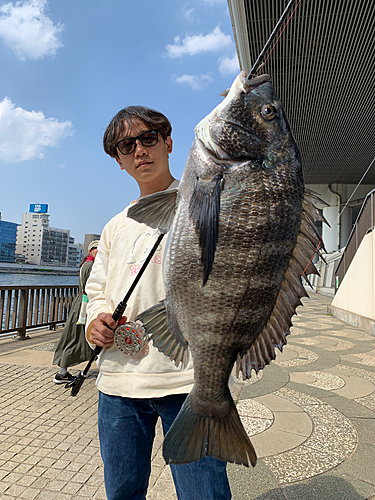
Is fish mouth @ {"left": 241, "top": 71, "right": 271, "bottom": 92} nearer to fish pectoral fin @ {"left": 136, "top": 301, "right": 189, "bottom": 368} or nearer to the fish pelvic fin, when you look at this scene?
fish pectoral fin @ {"left": 136, "top": 301, "right": 189, "bottom": 368}

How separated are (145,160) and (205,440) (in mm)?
1343

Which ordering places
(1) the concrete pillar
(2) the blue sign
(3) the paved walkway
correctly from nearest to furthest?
(3) the paved walkway
(1) the concrete pillar
(2) the blue sign

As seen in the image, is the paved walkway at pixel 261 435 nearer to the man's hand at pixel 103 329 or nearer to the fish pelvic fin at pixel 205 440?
the fish pelvic fin at pixel 205 440

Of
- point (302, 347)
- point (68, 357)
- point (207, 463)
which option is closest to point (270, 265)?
point (207, 463)

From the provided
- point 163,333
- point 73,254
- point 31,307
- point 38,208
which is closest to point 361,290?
point 31,307

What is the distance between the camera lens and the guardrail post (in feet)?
24.8

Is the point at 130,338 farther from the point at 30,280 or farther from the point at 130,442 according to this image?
the point at 30,280

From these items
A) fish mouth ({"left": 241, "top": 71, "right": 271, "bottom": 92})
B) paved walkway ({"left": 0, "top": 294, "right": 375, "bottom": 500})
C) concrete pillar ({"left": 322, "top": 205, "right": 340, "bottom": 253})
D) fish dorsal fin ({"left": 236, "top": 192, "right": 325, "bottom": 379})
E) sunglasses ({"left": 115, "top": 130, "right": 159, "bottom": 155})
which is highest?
concrete pillar ({"left": 322, "top": 205, "right": 340, "bottom": 253})

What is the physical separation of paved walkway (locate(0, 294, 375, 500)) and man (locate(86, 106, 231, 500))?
0.53ft

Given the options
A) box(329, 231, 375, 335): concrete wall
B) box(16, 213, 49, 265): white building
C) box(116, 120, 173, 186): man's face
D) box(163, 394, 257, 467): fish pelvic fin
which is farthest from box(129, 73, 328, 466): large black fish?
box(16, 213, 49, 265): white building

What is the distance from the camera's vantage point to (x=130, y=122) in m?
1.79

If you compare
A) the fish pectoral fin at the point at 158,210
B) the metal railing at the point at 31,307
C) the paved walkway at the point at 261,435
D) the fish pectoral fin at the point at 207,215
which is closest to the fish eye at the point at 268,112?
the fish pectoral fin at the point at 207,215

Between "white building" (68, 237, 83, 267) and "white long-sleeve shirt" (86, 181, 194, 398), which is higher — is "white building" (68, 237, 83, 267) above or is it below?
above

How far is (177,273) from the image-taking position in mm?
1262
